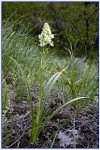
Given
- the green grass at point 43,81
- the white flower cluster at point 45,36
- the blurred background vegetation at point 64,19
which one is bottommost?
the green grass at point 43,81

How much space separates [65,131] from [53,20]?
10.00 ft

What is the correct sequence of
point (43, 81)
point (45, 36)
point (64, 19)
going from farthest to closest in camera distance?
point (64, 19) → point (43, 81) → point (45, 36)

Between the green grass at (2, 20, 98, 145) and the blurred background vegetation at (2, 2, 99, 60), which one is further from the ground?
the blurred background vegetation at (2, 2, 99, 60)

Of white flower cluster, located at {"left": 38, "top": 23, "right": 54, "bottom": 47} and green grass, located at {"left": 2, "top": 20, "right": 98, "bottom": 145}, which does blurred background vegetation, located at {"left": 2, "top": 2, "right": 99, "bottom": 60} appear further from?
white flower cluster, located at {"left": 38, "top": 23, "right": 54, "bottom": 47}

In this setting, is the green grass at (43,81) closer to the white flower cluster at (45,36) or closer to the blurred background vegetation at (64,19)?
the white flower cluster at (45,36)

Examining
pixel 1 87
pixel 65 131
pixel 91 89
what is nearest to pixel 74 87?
pixel 91 89

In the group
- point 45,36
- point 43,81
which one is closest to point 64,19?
point 43,81

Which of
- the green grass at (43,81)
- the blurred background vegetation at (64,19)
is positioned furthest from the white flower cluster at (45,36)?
the blurred background vegetation at (64,19)

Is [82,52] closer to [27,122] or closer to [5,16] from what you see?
[5,16]

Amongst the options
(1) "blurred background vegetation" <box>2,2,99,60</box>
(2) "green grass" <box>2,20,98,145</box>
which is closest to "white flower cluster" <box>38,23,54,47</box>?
(2) "green grass" <box>2,20,98,145</box>

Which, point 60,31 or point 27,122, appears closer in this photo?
point 27,122

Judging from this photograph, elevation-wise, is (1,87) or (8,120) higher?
(1,87)

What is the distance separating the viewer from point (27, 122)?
1724mm

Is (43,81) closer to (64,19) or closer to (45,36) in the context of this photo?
(45,36)
